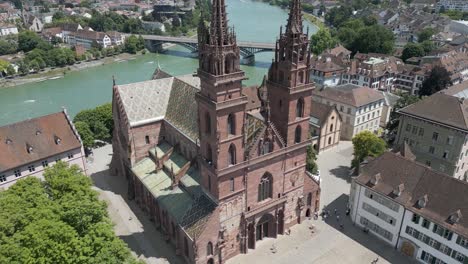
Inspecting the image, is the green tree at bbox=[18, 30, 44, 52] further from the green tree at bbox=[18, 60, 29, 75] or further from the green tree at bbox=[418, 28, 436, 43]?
the green tree at bbox=[418, 28, 436, 43]

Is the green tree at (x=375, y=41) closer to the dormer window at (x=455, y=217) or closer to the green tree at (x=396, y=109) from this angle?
the green tree at (x=396, y=109)

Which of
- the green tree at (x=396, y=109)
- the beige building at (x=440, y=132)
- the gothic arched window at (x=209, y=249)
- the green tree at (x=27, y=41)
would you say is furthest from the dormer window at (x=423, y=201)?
the green tree at (x=27, y=41)

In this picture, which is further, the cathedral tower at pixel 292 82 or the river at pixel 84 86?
the river at pixel 84 86

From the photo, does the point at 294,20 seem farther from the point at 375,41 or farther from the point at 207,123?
the point at 375,41

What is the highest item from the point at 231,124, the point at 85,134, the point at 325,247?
the point at 231,124

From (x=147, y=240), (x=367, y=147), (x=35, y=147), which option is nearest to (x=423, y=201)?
(x=367, y=147)

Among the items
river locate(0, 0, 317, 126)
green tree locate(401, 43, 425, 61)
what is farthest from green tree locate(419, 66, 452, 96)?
green tree locate(401, 43, 425, 61)

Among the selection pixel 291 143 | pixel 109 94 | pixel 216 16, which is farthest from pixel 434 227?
pixel 109 94

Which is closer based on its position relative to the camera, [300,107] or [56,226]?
[56,226]
